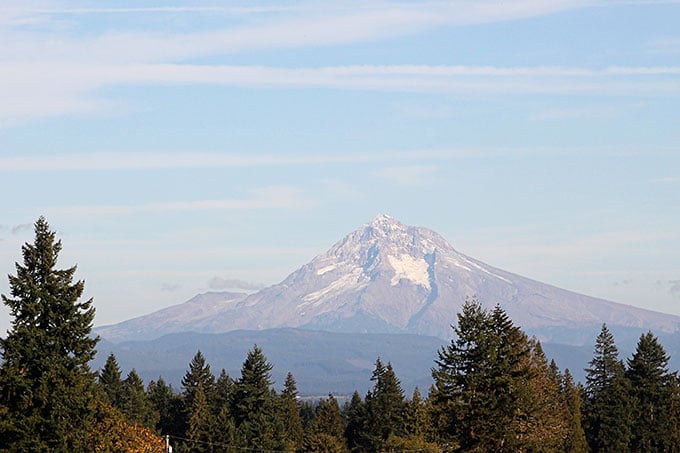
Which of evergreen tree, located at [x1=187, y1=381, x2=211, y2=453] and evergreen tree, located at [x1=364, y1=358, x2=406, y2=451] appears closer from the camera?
evergreen tree, located at [x1=187, y1=381, x2=211, y2=453]

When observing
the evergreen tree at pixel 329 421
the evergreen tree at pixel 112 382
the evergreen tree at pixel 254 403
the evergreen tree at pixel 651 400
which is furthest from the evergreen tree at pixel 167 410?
the evergreen tree at pixel 651 400

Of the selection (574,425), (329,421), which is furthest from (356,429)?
(574,425)

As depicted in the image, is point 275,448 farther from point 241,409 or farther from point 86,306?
point 86,306

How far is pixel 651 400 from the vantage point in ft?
465

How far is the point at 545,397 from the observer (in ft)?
337

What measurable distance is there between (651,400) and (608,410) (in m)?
7.27

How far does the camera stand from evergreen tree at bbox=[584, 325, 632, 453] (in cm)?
13675

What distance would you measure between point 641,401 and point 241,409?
46915mm

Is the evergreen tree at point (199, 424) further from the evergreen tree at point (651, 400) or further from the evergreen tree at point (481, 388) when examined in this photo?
the evergreen tree at point (651, 400)

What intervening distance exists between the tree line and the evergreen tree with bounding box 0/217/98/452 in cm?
8

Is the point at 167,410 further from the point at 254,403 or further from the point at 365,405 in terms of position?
the point at 365,405

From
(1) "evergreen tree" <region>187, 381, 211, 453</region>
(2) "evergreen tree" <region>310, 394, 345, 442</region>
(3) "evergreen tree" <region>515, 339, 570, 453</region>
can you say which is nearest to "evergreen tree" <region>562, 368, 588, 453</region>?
(3) "evergreen tree" <region>515, 339, 570, 453</region>

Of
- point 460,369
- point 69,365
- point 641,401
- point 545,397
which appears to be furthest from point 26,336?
point 641,401

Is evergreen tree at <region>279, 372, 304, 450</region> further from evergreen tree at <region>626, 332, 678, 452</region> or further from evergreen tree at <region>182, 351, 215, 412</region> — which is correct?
evergreen tree at <region>626, 332, 678, 452</region>
